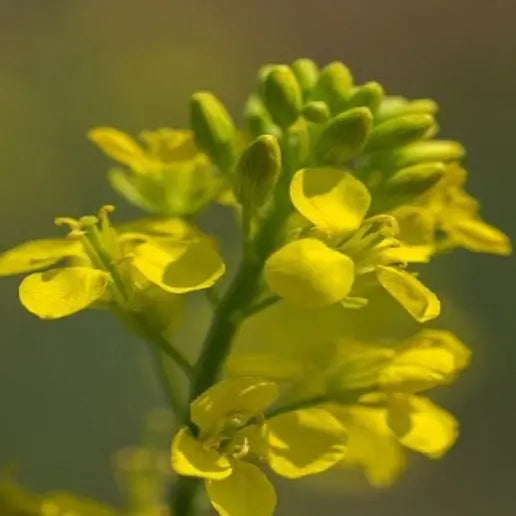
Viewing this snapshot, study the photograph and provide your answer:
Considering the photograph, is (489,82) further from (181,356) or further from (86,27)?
(181,356)

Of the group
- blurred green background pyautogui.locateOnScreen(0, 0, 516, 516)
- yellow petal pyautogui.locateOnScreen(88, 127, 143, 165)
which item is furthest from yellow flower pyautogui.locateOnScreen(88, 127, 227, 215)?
blurred green background pyautogui.locateOnScreen(0, 0, 516, 516)

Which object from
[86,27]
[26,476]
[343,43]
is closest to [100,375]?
[26,476]

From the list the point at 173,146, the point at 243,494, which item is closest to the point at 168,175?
the point at 173,146

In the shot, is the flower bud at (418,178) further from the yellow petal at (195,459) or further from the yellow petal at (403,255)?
the yellow petal at (195,459)

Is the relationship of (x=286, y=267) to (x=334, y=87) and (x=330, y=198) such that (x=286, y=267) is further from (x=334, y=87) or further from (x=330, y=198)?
(x=334, y=87)

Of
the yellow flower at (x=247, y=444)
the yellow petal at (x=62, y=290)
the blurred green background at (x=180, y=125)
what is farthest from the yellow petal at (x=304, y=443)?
the blurred green background at (x=180, y=125)

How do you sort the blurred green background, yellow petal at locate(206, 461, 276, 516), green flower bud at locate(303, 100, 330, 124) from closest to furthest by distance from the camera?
yellow petal at locate(206, 461, 276, 516), green flower bud at locate(303, 100, 330, 124), the blurred green background

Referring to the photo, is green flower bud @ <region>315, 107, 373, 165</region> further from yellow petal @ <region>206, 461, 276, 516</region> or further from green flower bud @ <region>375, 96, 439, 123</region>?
yellow petal @ <region>206, 461, 276, 516</region>
